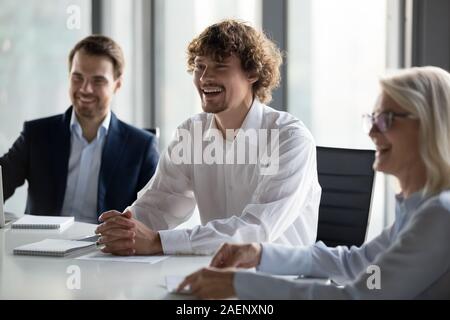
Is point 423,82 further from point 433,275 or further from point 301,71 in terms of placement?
point 301,71

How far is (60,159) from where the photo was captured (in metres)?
3.68

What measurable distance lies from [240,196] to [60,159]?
1167mm

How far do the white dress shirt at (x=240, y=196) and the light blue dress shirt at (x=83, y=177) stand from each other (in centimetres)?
73

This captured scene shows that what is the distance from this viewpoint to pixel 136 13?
17.3 feet

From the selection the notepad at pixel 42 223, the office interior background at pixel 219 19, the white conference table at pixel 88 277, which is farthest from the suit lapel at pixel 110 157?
the office interior background at pixel 219 19

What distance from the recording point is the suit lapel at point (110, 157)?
358 centimetres

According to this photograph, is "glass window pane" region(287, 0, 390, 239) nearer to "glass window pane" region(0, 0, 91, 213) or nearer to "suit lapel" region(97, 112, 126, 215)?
"suit lapel" region(97, 112, 126, 215)

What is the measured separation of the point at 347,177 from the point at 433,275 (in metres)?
1.18

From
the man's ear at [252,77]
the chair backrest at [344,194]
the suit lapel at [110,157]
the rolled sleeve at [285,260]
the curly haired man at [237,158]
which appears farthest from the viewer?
the suit lapel at [110,157]

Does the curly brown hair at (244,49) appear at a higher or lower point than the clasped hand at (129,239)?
higher

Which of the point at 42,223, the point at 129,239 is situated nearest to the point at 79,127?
the point at 42,223

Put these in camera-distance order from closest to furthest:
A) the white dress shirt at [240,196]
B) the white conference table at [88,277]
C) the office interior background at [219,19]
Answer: the white conference table at [88,277], the white dress shirt at [240,196], the office interior background at [219,19]

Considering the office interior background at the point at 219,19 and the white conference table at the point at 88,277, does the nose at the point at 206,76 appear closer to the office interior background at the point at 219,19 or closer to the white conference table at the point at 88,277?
the white conference table at the point at 88,277

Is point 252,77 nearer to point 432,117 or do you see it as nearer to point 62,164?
point 62,164
